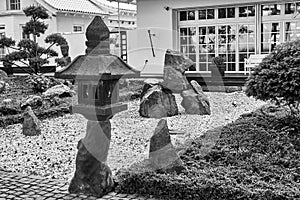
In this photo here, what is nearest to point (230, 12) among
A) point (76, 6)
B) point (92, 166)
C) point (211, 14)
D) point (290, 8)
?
point (211, 14)

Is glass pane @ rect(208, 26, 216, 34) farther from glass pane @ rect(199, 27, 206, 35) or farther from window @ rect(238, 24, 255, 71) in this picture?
window @ rect(238, 24, 255, 71)

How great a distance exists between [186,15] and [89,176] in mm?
13945

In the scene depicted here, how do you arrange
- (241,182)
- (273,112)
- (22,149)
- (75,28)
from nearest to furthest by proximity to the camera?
1. (241,182)
2. (22,149)
3. (273,112)
4. (75,28)

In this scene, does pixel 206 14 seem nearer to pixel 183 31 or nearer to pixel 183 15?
pixel 183 15

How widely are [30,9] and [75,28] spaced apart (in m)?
9.89

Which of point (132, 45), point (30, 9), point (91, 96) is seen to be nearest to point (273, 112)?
point (91, 96)

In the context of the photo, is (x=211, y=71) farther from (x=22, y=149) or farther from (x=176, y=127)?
(x=22, y=149)

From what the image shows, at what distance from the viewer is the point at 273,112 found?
Result: 9391mm

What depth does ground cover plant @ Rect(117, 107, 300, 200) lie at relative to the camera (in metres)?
5.05

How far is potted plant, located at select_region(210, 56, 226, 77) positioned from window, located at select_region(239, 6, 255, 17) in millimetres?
1940

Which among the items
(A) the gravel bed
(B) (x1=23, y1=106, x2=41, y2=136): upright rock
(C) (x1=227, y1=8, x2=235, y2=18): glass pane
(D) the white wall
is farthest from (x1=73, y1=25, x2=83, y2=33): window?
(B) (x1=23, y1=106, x2=41, y2=136): upright rock

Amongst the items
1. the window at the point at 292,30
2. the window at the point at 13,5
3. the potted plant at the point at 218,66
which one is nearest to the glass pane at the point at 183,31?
the potted plant at the point at 218,66

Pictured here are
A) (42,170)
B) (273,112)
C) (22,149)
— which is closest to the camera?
(42,170)

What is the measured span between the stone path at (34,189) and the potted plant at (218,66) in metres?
11.4
